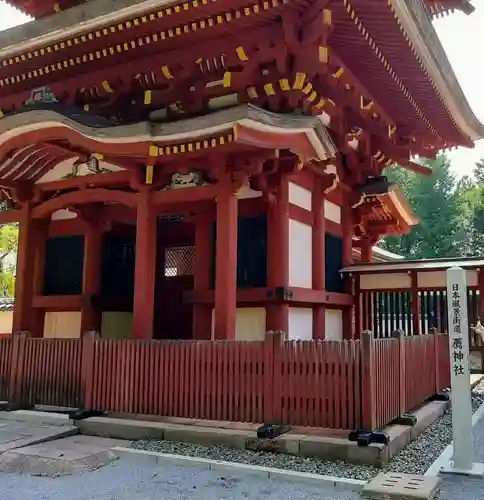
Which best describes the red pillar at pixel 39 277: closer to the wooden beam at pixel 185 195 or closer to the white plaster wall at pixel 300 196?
the wooden beam at pixel 185 195

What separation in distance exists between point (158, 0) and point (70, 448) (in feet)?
17.0

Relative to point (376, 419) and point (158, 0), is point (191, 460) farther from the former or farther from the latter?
point (158, 0)

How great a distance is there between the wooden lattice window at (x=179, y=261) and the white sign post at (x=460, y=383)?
5200 mm

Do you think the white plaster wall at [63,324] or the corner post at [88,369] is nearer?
the corner post at [88,369]

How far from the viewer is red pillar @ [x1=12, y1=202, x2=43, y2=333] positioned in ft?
29.2

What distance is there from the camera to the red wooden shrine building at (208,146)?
6.73 metres

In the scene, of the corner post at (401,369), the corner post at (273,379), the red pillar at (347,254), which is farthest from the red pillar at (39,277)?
the corner post at (401,369)

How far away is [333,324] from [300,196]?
2.72m

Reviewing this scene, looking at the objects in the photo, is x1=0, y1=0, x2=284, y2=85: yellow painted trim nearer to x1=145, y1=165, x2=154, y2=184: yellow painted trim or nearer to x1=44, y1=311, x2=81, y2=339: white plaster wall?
x1=145, y1=165, x2=154, y2=184: yellow painted trim

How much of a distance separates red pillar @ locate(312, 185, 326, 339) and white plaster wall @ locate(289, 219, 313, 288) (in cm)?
8

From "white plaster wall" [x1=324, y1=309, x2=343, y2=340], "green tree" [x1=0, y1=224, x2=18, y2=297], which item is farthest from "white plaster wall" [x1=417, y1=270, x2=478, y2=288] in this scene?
"green tree" [x1=0, y1=224, x2=18, y2=297]

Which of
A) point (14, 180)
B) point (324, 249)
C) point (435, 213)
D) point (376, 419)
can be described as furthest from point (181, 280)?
point (435, 213)

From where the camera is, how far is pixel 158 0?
6492mm

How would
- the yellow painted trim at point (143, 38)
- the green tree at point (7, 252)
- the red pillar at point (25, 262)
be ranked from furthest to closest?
1. the green tree at point (7, 252)
2. the red pillar at point (25, 262)
3. the yellow painted trim at point (143, 38)
